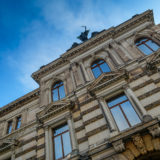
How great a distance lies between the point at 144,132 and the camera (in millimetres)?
7754

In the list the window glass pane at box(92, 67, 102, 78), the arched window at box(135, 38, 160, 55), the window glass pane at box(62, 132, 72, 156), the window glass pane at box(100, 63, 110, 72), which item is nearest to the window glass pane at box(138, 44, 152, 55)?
the arched window at box(135, 38, 160, 55)

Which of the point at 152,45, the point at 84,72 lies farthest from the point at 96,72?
the point at 152,45

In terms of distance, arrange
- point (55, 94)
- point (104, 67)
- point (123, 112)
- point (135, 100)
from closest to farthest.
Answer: point (135, 100) < point (123, 112) < point (104, 67) < point (55, 94)

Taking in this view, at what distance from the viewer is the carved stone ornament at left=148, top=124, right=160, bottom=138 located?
737cm

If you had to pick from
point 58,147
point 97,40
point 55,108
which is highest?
point 97,40

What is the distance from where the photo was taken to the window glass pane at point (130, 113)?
29.5ft

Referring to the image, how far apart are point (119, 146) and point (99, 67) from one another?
8.15m

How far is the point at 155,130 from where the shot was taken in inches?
294

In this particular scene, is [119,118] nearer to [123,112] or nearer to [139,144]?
[123,112]

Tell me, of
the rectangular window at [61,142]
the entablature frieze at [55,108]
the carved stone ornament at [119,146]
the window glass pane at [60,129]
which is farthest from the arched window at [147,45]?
the rectangular window at [61,142]

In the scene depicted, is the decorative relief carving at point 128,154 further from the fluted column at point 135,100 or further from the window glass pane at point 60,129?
the window glass pane at point 60,129

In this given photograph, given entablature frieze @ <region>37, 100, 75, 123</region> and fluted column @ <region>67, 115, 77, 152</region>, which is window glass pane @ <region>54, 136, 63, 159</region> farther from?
entablature frieze @ <region>37, 100, 75, 123</region>

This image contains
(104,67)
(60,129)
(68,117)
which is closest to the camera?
(68,117)

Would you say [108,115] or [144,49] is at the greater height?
[144,49]
